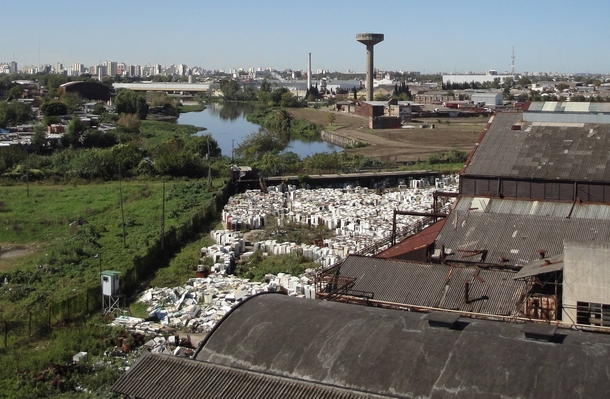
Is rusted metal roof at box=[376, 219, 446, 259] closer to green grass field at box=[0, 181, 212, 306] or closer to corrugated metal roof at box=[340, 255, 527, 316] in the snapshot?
corrugated metal roof at box=[340, 255, 527, 316]

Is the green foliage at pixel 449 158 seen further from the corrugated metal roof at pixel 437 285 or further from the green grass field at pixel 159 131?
the corrugated metal roof at pixel 437 285

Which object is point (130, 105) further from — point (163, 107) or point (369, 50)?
point (369, 50)

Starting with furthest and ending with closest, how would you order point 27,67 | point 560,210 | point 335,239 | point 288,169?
point 27,67 < point 288,169 < point 335,239 < point 560,210

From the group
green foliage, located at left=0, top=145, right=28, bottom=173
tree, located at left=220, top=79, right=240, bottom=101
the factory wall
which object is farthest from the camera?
tree, located at left=220, top=79, right=240, bottom=101

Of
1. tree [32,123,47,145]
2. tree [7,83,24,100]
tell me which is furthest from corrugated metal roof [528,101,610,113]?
tree [7,83,24,100]

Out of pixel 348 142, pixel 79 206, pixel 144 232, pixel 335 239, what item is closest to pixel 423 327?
pixel 335 239

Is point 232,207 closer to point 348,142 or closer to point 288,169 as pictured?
point 288,169
